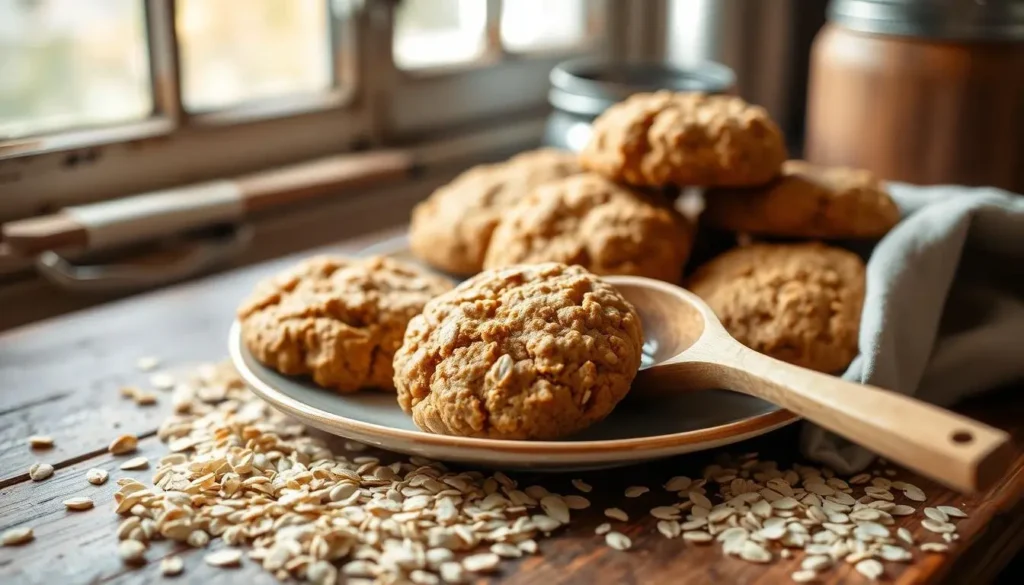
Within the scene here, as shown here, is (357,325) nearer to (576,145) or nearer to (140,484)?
(140,484)

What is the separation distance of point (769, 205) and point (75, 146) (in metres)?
0.94

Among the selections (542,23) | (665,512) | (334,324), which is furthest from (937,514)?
(542,23)

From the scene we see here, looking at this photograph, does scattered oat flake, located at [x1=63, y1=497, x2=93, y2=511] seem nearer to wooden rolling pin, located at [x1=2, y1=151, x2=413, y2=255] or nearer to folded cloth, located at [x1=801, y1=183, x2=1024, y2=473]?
wooden rolling pin, located at [x1=2, y1=151, x2=413, y2=255]

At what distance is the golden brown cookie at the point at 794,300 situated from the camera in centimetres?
98

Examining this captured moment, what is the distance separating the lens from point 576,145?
144 cm

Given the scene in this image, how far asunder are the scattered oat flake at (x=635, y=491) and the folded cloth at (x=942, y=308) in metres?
0.16

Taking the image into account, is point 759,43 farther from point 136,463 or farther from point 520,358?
point 136,463

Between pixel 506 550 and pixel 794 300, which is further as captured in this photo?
pixel 794 300

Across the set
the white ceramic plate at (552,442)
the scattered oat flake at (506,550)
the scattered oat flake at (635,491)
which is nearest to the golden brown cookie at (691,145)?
the white ceramic plate at (552,442)

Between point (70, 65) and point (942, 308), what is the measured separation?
1.18 meters

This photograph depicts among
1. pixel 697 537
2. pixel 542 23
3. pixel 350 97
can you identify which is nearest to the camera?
pixel 697 537

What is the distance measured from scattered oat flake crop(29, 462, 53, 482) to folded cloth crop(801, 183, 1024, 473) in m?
0.68

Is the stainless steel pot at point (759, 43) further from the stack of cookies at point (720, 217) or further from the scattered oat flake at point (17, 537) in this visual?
the scattered oat flake at point (17, 537)

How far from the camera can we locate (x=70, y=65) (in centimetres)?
142
